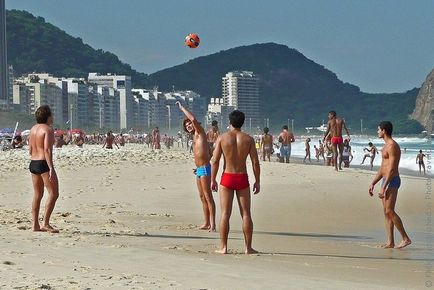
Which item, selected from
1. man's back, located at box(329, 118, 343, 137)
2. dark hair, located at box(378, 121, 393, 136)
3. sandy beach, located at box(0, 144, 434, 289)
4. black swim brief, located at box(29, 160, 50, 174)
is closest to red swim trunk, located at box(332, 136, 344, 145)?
man's back, located at box(329, 118, 343, 137)

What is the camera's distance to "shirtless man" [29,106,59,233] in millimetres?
8711

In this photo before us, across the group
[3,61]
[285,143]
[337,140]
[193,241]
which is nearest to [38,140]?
[193,241]

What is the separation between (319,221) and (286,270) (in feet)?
17.6

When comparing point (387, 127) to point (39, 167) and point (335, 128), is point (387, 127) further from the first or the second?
point (335, 128)

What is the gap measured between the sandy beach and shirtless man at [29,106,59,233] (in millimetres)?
233

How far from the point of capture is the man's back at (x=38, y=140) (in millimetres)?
8750

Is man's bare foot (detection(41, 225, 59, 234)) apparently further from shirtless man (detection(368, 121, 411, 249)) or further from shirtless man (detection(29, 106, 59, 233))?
shirtless man (detection(368, 121, 411, 249))

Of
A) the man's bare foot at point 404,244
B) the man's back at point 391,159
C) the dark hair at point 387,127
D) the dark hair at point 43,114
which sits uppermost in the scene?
the dark hair at point 43,114

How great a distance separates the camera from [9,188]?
610 inches

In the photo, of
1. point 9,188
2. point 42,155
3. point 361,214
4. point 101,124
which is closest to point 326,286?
point 42,155

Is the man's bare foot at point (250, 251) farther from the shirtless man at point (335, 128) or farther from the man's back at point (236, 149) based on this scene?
the shirtless man at point (335, 128)

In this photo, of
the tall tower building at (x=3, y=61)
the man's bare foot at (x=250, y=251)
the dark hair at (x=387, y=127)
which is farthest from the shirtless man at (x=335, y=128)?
the tall tower building at (x=3, y=61)

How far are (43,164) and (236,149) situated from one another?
219 cm

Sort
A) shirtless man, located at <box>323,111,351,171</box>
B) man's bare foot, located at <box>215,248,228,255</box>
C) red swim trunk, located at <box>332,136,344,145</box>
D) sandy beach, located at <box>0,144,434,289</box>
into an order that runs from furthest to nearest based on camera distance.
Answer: red swim trunk, located at <box>332,136,344,145</box>, shirtless man, located at <box>323,111,351,171</box>, man's bare foot, located at <box>215,248,228,255</box>, sandy beach, located at <box>0,144,434,289</box>
